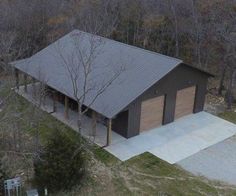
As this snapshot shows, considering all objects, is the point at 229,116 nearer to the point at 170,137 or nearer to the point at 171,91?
the point at 171,91

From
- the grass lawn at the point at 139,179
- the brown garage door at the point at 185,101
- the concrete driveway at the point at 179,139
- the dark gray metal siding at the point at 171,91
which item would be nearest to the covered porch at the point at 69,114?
the concrete driveway at the point at 179,139

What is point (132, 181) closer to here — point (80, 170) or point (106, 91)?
point (80, 170)

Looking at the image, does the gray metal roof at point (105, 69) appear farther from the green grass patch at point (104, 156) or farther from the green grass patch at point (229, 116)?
the green grass patch at point (229, 116)

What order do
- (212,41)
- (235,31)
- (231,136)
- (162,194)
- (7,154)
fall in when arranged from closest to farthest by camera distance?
(162,194) < (7,154) < (231,136) < (235,31) < (212,41)

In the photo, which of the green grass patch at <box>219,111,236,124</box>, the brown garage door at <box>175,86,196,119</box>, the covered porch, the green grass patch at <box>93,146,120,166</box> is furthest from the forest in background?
the green grass patch at <box>93,146,120,166</box>

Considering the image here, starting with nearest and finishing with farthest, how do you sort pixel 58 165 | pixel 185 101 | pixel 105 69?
pixel 58 165, pixel 105 69, pixel 185 101

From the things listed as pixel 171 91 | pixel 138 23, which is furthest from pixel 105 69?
pixel 138 23

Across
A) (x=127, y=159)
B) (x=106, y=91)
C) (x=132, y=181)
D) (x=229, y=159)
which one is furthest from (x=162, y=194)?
(x=106, y=91)
